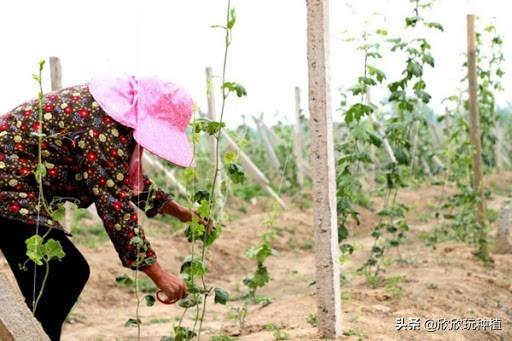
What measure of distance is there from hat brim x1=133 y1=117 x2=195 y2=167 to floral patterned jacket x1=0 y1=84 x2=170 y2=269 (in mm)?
63

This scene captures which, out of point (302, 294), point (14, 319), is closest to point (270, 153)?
point (302, 294)

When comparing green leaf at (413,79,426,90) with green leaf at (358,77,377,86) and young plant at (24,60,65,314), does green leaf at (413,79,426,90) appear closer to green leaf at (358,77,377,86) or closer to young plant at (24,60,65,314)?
green leaf at (358,77,377,86)

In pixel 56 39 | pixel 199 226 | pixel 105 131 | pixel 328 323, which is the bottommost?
pixel 328 323

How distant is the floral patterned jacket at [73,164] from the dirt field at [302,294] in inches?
56.3

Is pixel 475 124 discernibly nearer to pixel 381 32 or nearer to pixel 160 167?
pixel 381 32

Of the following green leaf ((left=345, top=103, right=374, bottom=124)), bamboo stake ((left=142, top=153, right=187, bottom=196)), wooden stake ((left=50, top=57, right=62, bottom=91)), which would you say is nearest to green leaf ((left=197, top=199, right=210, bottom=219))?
green leaf ((left=345, top=103, right=374, bottom=124))

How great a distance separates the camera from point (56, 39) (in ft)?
30.4

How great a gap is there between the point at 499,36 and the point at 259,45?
3.86 metres

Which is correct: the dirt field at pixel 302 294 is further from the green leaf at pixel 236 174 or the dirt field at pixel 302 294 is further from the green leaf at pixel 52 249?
the green leaf at pixel 52 249

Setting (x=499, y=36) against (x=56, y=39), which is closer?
(x=499, y=36)

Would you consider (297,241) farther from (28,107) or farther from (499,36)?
(28,107)

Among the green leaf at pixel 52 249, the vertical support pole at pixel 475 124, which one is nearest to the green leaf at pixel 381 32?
the vertical support pole at pixel 475 124

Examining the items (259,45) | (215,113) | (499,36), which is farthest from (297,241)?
(499,36)

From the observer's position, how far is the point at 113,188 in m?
2.79
